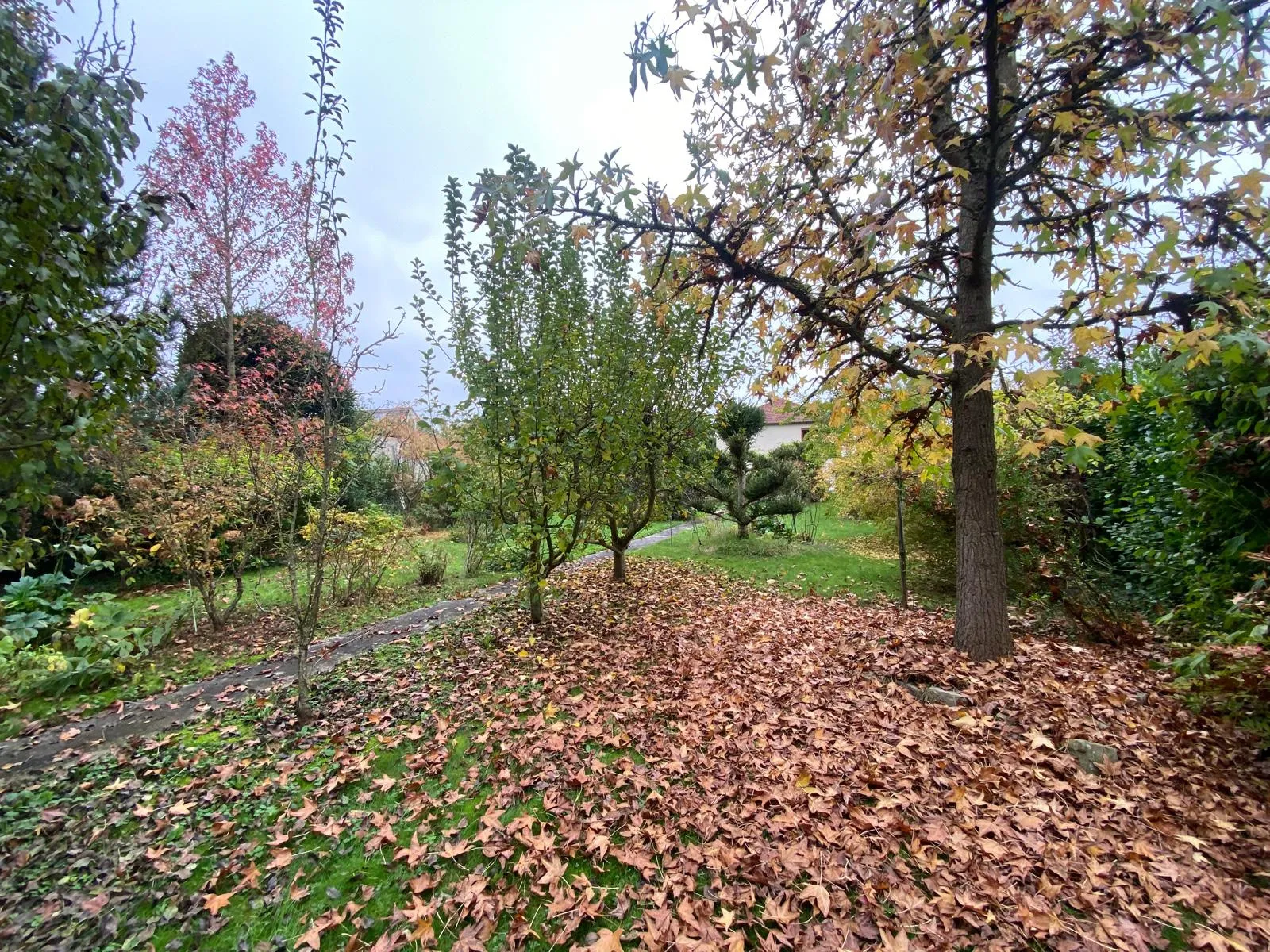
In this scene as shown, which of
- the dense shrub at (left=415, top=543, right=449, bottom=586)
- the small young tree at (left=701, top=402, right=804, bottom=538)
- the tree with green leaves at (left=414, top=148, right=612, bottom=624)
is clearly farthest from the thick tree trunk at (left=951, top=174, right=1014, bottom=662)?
the dense shrub at (left=415, top=543, right=449, bottom=586)

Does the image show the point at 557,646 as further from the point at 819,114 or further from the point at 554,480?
the point at 819,114

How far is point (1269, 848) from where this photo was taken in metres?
2.05

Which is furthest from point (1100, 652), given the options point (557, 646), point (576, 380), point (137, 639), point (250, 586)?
point (250, 586)

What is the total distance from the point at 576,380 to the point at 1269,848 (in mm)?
5255

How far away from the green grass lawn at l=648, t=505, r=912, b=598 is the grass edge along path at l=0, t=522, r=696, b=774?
15.9ft

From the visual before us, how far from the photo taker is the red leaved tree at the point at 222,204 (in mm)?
7887

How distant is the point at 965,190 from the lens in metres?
3.89

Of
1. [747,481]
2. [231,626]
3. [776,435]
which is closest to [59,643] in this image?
[231,626]

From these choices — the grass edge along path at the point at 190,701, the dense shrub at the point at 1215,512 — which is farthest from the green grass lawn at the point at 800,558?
the grass edge along path at the point at 190,701

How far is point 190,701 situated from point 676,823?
4.02 metres

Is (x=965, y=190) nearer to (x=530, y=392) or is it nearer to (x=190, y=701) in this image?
(x=530, y=392)

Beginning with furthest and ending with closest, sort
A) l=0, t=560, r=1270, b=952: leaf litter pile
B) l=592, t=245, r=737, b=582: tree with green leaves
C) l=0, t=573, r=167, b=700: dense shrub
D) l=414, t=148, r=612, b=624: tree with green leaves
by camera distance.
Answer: l=592, t=245, r=737, b=582: tree with green leaves → l=414, t=148, r=612, b=624: tree with green leaves → l=0, t=573, r=167, b=700: dense shrub → l=0, t=560, r=1270, b=952: leaf litter pile

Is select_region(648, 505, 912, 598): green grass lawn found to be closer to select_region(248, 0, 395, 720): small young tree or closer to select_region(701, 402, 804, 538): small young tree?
select_region(701, 402, 804, 538): small young tree

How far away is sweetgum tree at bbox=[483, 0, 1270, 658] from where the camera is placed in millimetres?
2684
